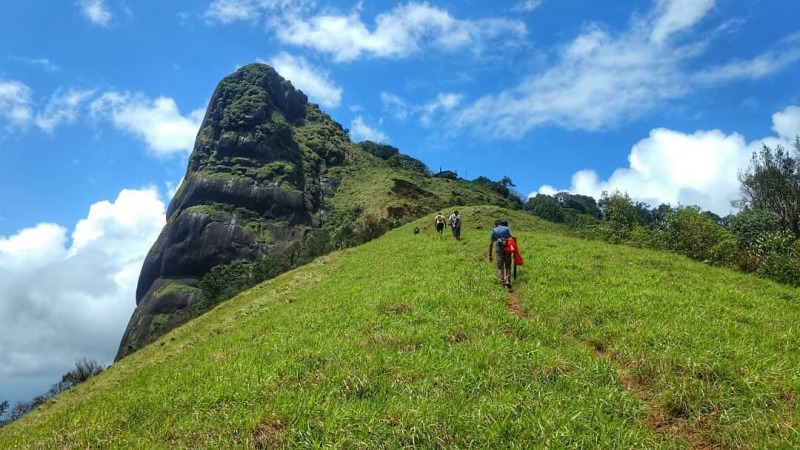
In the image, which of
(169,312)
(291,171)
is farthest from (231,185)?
(169,312)

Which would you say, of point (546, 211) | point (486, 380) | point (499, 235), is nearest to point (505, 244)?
point (499, 235)

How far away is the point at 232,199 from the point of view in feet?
441

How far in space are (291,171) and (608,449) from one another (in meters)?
146

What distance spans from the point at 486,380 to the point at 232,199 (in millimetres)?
135604

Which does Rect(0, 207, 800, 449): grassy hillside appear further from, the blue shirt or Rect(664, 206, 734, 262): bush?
Rect(664, 206, 734, 262): bush

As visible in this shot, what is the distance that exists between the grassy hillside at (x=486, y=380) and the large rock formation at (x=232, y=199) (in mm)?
95035

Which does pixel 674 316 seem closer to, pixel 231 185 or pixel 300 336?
pixel 300 336

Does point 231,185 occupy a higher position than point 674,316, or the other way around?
point 231,185

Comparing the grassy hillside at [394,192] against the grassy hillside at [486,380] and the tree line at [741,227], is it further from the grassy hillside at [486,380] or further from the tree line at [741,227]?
the grassy hillside at [486,380]

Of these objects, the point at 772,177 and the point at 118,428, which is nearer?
the point at 118,428

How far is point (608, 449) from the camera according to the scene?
656 cm

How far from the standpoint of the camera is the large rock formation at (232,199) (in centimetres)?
11950

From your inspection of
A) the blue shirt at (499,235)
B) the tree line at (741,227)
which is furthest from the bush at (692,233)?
the blue shirt at (499,235)

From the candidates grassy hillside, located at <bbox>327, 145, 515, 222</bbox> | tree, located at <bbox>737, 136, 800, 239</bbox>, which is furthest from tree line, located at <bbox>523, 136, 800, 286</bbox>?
grassy hillside, located at <bbox>327, 145, 515, 222</bbox>
